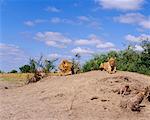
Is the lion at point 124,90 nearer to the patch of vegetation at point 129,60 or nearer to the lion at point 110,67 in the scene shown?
the lion at point 110,67

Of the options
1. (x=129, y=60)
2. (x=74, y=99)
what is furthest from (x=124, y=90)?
(x=129, y=60)

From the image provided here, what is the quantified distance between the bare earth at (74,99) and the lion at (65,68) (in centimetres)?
59

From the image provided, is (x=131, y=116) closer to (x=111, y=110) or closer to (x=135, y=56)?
(x=111, y=110)

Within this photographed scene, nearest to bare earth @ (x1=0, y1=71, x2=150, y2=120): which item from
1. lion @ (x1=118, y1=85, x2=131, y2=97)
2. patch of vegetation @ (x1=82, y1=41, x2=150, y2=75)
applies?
lion @ (x1=118, y1=85, x2=131, y2=97)

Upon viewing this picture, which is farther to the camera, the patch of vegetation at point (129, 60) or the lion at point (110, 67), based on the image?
the patch of vegetation at point (129, 60)

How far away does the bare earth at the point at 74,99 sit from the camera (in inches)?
497

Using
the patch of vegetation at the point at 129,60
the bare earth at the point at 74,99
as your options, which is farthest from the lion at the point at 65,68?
the patch of vegetation at the point at 129,60

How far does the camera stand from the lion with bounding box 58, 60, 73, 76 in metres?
17.3

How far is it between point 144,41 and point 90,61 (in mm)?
3254

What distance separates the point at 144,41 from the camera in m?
25.3

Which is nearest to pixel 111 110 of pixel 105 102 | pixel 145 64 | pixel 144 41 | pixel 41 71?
pixel 105 102

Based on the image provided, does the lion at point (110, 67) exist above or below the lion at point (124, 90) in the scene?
above

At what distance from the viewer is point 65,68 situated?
57.1 ft

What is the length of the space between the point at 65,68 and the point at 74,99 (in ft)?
12.3
